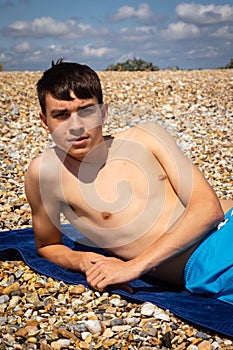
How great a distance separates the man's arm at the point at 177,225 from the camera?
7.60ft

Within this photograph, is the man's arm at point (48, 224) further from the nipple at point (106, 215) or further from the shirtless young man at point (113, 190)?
the nipple at point (106, 215)

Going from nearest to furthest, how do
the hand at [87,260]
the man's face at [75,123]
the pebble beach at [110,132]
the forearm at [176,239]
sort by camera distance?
the pebble beach at [110,132] < the forearm at [176,239] < the man's face at [75,123] < the hand at [87,260]

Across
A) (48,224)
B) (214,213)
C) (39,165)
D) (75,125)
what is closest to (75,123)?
(75,125)

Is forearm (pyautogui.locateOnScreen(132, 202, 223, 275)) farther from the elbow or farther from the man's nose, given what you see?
the man's nose

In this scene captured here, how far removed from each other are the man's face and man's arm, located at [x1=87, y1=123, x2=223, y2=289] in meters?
0.38

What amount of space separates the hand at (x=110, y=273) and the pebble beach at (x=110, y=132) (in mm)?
77

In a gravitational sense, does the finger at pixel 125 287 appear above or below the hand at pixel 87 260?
below

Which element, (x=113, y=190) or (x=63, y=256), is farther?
(x=63, y=256)

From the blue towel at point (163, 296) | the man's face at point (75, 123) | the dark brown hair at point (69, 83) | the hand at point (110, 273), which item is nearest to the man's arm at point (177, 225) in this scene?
the hand at point (110, 273)

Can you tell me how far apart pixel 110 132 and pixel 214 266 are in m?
4.28

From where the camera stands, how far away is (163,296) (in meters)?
2.42

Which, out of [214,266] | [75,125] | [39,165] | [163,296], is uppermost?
[75,125]

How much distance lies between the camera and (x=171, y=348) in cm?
209

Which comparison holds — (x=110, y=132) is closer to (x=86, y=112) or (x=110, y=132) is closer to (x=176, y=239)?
(x=86, y=112)
